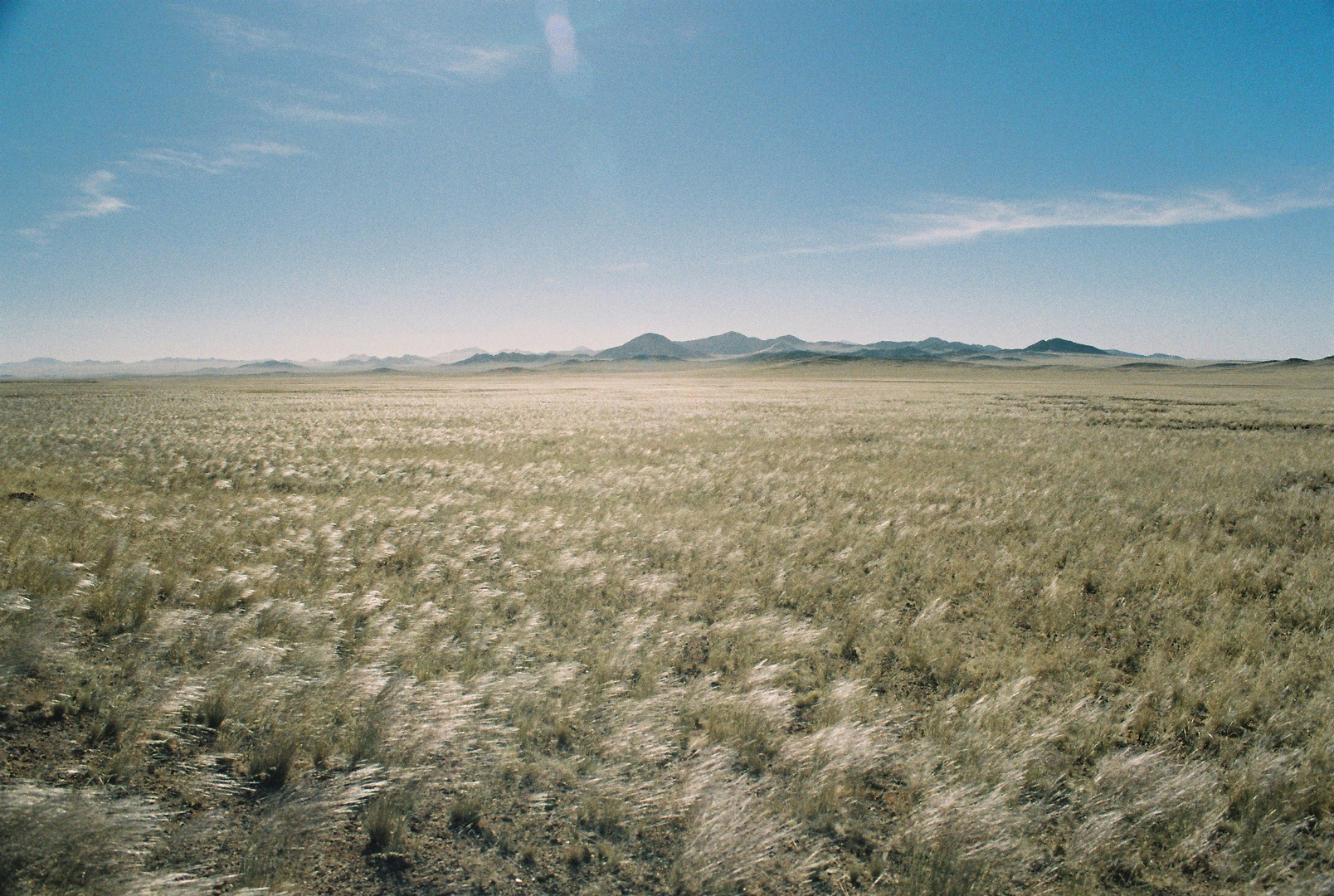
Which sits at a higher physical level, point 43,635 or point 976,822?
point 43,635

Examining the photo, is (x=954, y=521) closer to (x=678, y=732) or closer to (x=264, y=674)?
(x=678, y=732)

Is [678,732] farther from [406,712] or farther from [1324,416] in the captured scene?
[1324,416]

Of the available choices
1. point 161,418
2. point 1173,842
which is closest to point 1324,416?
point 1173,842

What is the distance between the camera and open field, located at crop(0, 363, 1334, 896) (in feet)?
9.57

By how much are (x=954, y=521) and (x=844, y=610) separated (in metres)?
4.60

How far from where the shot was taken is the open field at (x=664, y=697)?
292 centimetres

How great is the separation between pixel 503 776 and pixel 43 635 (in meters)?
4.11

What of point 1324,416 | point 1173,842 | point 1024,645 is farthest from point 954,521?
point 1324,416

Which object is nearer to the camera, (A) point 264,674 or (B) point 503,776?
(B) point 503,776

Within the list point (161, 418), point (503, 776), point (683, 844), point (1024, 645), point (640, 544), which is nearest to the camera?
point (683, 844)

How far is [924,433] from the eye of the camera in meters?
23.0

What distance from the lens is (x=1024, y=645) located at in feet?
17.8

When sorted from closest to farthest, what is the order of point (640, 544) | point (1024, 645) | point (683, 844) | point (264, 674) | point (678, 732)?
point (683, 844) → point (678, 732) → point (264, 674) → point (1024, 645) → point (640, 544)

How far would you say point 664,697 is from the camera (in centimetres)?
438
